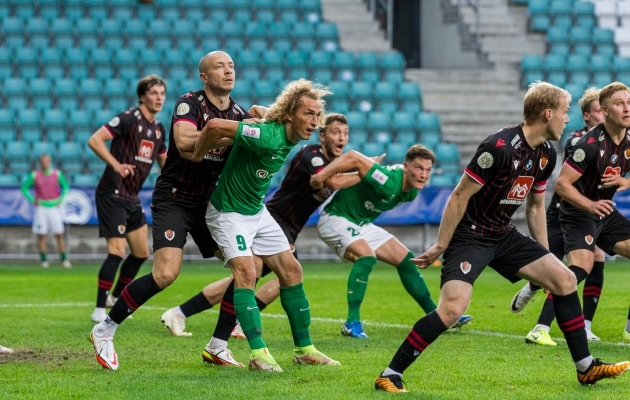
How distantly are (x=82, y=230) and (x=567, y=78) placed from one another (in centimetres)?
1235

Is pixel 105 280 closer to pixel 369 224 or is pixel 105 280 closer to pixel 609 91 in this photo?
pixel 369 224

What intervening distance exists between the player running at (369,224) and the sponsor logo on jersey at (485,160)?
2776mm

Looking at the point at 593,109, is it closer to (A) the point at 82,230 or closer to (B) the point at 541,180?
(B) the point at 541,180

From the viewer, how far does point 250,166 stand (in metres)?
7.11

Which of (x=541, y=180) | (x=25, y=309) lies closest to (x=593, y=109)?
(x=541, y=180)

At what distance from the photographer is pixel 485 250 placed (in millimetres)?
6516

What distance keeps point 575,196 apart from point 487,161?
219 cm

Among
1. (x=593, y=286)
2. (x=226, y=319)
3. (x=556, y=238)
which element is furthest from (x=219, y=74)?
(x=593, y=286)

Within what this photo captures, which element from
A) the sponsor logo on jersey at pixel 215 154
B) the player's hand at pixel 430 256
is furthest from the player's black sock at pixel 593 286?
the sponsor logo on jersey at pixel 215 154

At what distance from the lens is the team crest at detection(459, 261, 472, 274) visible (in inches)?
251

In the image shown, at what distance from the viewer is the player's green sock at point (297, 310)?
744cm

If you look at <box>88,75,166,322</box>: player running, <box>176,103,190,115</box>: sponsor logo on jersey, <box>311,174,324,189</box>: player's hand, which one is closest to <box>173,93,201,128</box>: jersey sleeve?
<box>176,103,190,115</box>: sponsor logo on jersey

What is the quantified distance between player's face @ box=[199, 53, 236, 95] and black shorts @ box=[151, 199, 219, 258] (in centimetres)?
89

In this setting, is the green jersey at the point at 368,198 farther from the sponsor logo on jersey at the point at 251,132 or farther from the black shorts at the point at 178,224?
the sponsor logo on jersey at the point at 251,132
